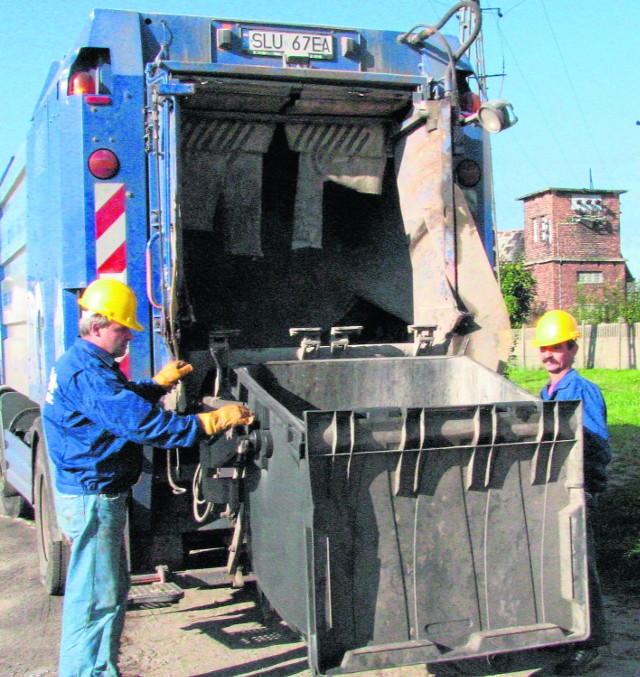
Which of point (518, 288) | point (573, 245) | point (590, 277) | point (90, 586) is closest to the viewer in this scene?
point (90, 586)

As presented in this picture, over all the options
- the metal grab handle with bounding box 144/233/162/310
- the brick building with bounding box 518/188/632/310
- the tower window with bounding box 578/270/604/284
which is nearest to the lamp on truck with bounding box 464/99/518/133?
the metal grab handle with bounding box 144/233/162/310

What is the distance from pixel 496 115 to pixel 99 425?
2.51 m

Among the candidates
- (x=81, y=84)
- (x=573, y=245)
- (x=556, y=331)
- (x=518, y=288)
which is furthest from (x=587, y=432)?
(x=573, y=245)

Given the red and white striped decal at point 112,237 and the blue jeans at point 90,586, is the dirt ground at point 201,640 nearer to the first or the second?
the blue jeans at point 90,586

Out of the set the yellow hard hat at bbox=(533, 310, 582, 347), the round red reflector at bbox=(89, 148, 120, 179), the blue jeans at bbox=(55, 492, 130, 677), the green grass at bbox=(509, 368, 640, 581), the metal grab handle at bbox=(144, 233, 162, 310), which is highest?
the round red reflector at bbox=(89, 148, 120, 179)

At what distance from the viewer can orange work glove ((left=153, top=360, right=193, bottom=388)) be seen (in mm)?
4004

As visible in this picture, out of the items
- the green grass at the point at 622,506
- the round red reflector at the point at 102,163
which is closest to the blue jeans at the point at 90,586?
the round red reflector at the point at 102,163

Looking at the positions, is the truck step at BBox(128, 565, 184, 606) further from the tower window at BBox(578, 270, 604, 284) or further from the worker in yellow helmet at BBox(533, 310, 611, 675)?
the tower window at BBox(578, 270, 604, 284)

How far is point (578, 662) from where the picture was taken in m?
3.73

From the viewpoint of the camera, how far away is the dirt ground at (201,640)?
3873 millimetres

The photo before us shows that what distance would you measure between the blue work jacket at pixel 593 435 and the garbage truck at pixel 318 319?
14.6 inches

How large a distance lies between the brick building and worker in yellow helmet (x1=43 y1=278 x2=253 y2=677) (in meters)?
32.0

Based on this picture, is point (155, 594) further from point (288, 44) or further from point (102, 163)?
point (288, 44)

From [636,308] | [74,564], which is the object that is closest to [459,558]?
[74,564]
